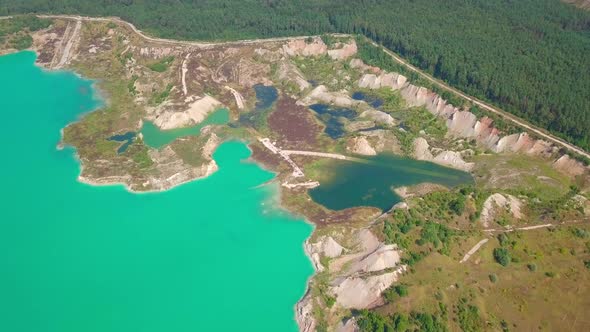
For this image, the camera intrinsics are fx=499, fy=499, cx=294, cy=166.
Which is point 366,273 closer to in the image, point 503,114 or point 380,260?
point 380,260

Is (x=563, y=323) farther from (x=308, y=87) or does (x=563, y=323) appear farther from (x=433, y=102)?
(x=308, y=87)

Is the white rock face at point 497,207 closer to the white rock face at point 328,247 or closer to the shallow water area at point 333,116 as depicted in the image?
the white rock face at point 328,247

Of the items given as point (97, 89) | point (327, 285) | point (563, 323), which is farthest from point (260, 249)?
point (97, 89)

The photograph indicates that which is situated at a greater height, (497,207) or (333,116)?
(497,207)

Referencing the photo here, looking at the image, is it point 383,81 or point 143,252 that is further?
point 383,81

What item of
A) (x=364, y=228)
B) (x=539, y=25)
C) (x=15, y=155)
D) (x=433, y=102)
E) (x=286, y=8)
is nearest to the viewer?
(x=364, y=228)

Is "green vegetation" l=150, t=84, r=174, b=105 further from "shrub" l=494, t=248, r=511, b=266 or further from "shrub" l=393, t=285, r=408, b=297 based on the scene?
"shrub" l=494, t=248, r=511, b=266

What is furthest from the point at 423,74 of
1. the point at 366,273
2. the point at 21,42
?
the point at 21,42
